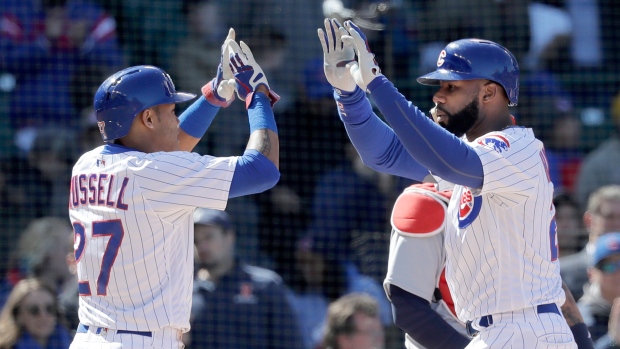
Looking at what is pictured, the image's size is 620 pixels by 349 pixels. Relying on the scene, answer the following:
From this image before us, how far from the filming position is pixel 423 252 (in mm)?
3684

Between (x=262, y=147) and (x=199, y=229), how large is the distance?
7.33 feet

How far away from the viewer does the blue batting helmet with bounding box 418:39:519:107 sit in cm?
334

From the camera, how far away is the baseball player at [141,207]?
316cm

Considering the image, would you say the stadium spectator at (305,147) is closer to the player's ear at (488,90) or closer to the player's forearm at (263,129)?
the player's forearm at (263,129)

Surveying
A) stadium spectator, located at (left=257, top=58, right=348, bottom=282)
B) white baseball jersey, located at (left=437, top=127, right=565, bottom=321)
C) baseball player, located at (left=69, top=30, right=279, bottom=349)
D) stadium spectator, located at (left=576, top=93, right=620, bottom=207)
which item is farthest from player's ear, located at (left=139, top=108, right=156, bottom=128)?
stadium spectator, located at (left=576, top=93, right=620, bottom=207)

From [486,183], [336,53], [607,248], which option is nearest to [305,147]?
[607,248]

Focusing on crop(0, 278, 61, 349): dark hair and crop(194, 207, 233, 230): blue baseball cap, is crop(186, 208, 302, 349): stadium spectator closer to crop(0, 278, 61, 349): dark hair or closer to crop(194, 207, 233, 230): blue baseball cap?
crop(194, 207, 233, 230): blue baseball cap

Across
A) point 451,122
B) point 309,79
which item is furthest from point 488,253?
point 309,79

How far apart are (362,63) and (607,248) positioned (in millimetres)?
2154

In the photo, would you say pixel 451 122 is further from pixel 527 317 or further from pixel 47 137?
pixel 47 137

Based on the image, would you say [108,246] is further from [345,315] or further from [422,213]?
[345,315]

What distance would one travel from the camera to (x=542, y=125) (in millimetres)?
7094

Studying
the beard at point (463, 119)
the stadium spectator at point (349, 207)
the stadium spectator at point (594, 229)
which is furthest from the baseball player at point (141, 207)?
the stadium spectator at point (349, 207)

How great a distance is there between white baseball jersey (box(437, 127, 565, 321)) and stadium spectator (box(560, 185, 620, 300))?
212 centimetres
